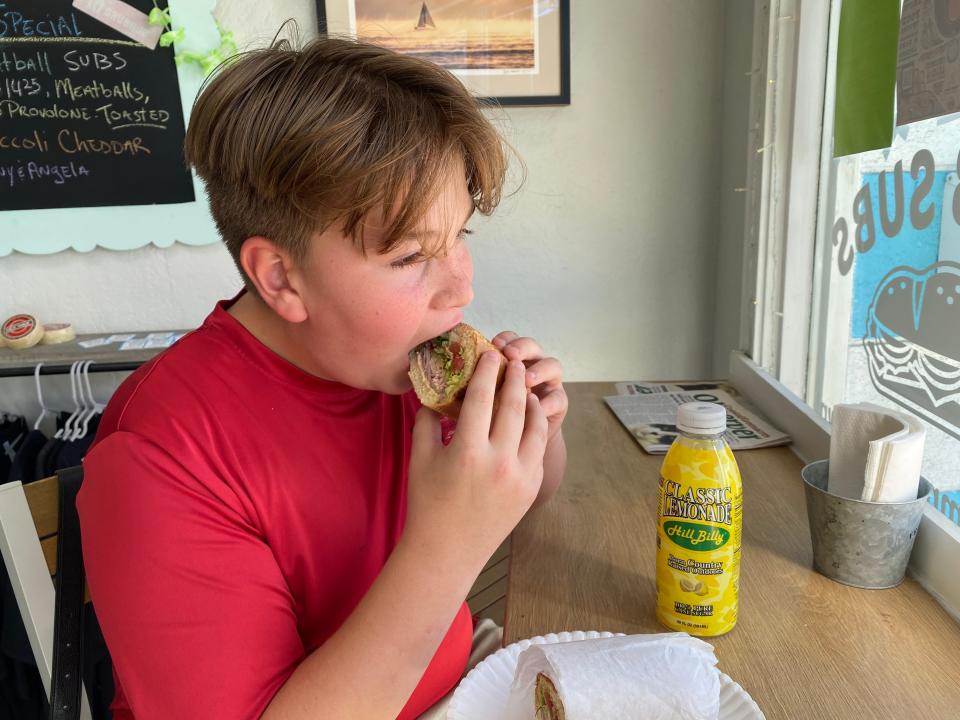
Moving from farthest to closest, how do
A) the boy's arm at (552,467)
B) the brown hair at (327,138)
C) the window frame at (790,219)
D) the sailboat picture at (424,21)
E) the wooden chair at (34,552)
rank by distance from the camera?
the sailboat picture at (424,21)
the window frame at (790,219)
the boy's arm at (552,467)
the wooden chair at (34,552)
the brown hair at (327,138)

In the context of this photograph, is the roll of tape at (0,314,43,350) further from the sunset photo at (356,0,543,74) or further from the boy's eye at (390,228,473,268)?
the boy's eye at (390,228,473,268)

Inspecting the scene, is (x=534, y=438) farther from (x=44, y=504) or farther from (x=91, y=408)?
(x=91, y=408)

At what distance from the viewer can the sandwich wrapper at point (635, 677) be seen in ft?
1.84

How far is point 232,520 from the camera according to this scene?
2.29 feet

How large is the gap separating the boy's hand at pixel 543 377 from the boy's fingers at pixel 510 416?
4.9 inches

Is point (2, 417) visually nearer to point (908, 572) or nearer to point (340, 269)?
point (340, 269)

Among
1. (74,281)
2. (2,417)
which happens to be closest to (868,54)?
(74,281)

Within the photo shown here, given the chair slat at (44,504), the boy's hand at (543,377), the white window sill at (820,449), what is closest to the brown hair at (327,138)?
the boy's hand at (543,377)

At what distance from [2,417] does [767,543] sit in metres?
2.00

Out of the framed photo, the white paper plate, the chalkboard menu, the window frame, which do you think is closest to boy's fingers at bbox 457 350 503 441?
the white paper plate

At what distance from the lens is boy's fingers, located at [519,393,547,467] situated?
2.37 ft

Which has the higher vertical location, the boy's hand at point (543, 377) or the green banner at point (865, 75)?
the green banner at point (865, 75)

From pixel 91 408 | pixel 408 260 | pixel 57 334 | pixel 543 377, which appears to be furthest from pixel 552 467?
pixel 57 334

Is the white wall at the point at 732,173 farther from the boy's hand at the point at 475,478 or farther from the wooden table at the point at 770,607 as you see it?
the boy's hand at the point at 475,478
